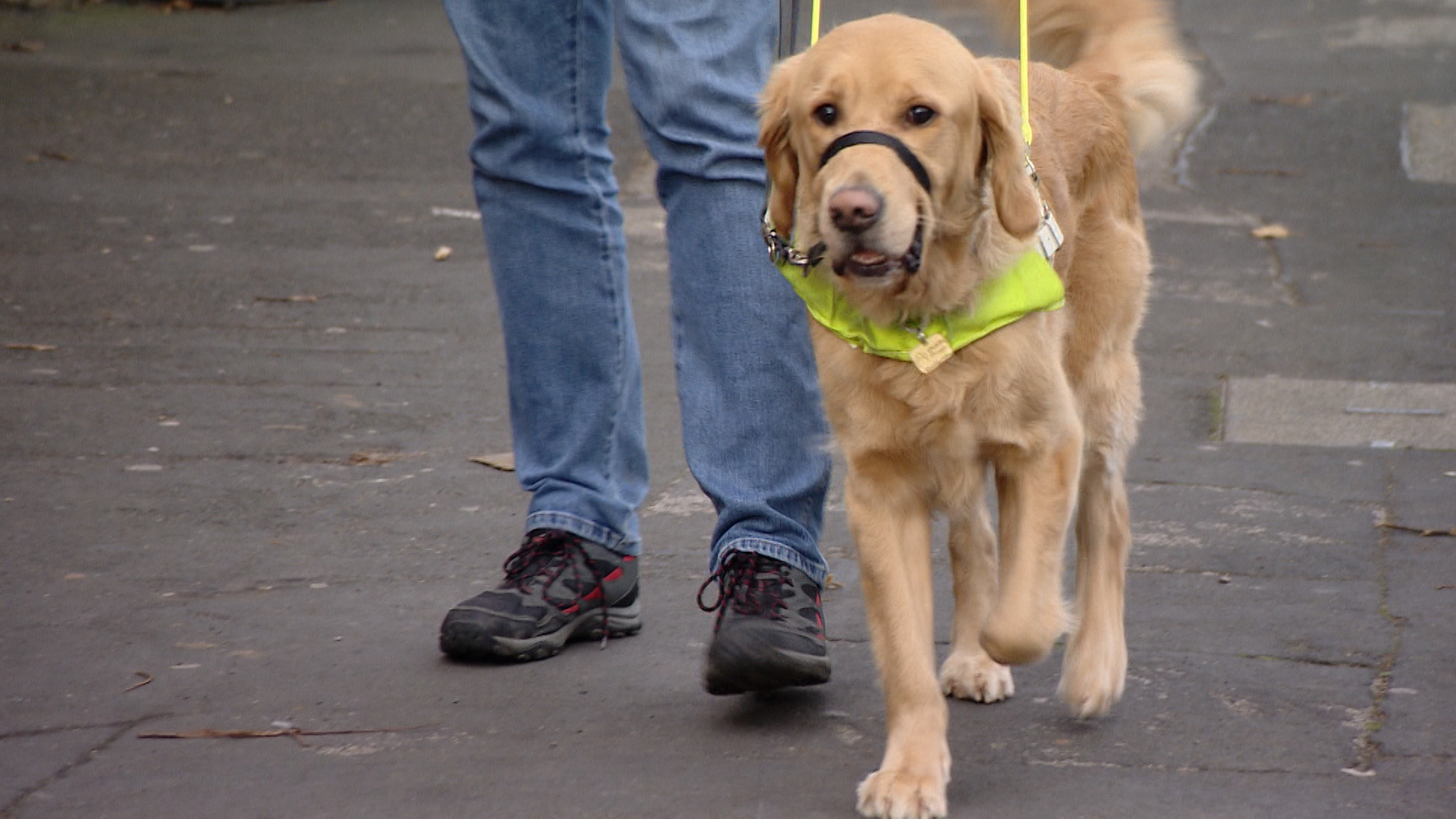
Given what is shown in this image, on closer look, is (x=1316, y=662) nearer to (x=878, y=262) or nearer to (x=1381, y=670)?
(x=1381, y=670)

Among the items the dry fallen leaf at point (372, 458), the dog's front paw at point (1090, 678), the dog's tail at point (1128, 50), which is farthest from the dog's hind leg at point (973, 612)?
the dry fallen leaf at point (372, 458)

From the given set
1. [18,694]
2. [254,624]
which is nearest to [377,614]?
[254,624]

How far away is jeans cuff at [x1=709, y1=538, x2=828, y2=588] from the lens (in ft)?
9.91

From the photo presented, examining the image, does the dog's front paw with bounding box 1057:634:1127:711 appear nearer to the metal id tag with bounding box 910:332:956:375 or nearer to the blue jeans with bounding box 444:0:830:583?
the blue jeans with bounding box 444:0:830:583

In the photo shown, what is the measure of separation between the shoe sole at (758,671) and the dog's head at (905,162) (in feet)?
1.87

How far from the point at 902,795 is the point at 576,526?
1.02 m

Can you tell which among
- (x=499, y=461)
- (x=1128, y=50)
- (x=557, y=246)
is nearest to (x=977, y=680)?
(x=557, y=246)

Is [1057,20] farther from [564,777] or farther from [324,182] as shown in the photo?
[324,182]

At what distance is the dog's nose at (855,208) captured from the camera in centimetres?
250

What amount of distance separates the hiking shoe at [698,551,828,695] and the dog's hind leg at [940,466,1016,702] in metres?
0.27

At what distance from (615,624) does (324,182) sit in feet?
18.0

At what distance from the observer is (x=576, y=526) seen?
3.28 meters

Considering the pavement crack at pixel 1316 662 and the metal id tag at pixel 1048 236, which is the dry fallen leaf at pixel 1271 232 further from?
the metal id tag at pixel 1048 236

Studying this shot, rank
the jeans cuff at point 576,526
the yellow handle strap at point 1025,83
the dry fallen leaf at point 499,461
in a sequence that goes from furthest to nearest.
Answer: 1. the dry fallen leaf at point 499,461
2. the jeans cuff at point 576,526
3. the yellow handle strap at point 1025,83
